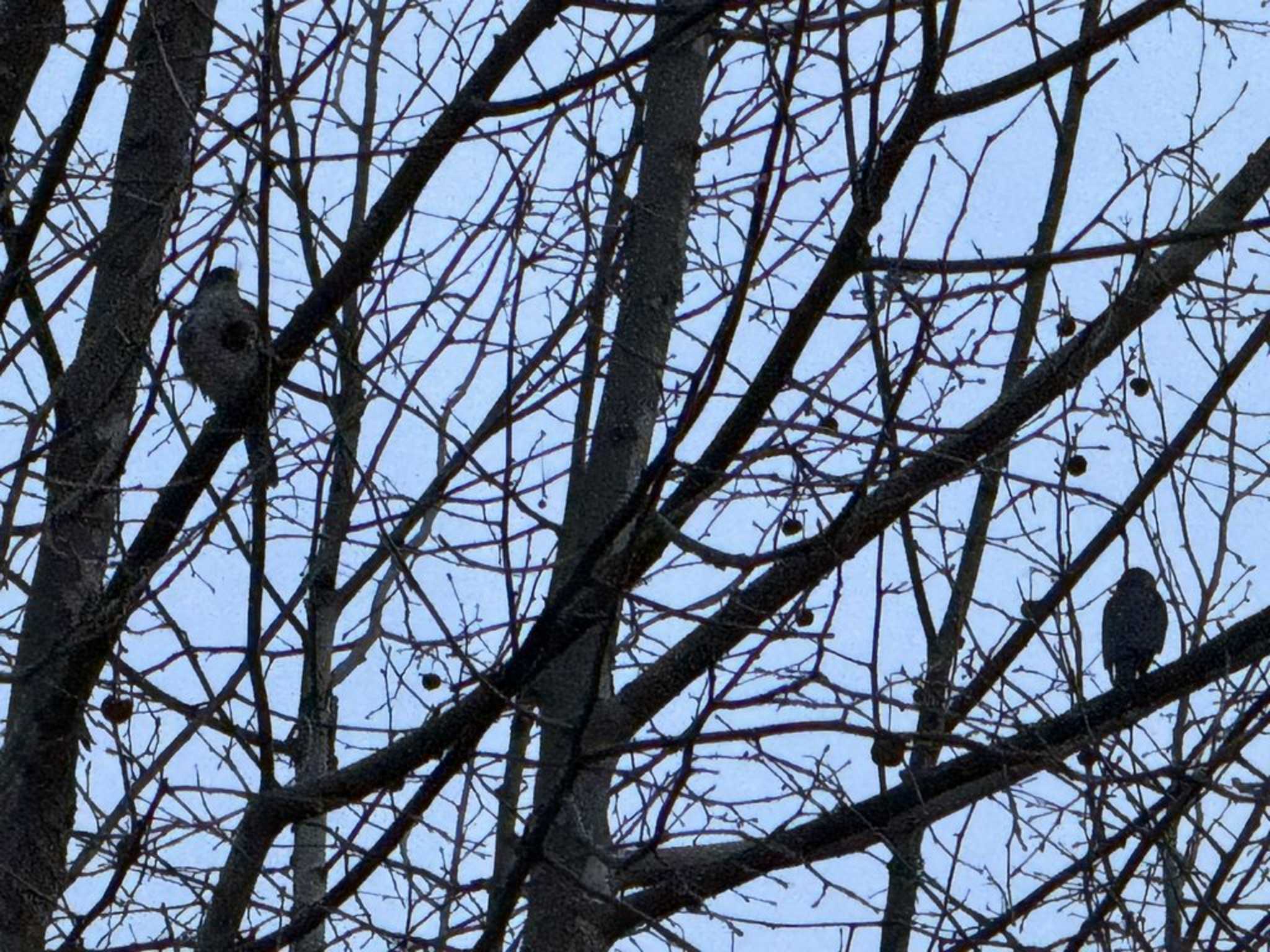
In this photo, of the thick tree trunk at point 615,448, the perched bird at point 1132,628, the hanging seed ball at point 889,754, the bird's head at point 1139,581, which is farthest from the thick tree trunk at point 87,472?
the bird's head at point 1139,581

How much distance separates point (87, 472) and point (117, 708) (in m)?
0.49

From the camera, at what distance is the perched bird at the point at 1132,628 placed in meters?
4.41

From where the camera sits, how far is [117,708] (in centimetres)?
359

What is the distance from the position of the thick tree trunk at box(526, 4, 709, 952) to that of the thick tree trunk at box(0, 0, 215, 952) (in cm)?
89

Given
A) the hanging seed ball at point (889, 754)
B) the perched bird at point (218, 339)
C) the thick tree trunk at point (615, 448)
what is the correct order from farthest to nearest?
the perched bird at point (218, 339), the hanging seed ball at point (889, 754), the thick tree trunk at point (615, 448)

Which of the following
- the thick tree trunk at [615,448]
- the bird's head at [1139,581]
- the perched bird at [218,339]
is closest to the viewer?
the thick tree trunk at [615,448]

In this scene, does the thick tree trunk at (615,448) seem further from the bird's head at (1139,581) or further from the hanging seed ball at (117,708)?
the bird's head at (1139,581)

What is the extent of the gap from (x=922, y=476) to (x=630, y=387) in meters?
0.81

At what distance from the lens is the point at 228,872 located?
3.19 meters

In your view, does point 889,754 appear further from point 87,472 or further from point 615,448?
point 87,472

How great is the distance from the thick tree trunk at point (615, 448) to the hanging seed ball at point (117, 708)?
857mm

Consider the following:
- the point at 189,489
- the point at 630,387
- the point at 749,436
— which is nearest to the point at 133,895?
the point at 189,489

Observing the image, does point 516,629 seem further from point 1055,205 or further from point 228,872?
point 1055,205

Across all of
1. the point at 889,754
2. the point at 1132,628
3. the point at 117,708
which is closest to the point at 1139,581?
the point at 1132,628
